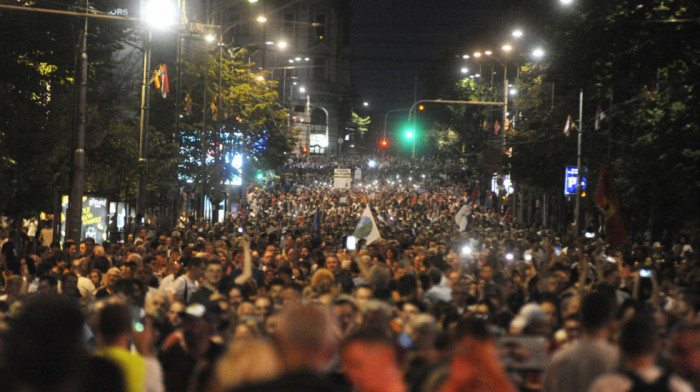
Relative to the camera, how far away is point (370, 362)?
4352 millimetres

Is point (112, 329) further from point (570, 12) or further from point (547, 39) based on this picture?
point (547, 39)

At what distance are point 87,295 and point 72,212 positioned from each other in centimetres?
1150

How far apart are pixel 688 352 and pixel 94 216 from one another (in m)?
22.3

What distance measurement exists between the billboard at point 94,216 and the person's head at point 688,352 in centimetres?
2187

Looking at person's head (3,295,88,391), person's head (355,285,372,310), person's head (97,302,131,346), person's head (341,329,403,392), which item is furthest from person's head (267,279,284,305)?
person's head (3,295,88,391)

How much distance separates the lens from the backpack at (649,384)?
203 inches

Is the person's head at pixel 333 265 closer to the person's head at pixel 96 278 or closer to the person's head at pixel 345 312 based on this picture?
the person's head at pixel 96 278

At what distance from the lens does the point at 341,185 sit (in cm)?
5169

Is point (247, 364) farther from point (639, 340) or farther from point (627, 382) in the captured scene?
point (639, 340)

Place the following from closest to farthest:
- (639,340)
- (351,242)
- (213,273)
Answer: (639,340)
(213,273)
(351,242)

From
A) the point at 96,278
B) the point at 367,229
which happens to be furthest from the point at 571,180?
the point at 96,278

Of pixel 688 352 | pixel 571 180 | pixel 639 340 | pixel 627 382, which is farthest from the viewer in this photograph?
pixel 571 180

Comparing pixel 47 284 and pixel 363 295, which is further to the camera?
pixel 47 284

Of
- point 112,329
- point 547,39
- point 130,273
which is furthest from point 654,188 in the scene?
point 112,329
